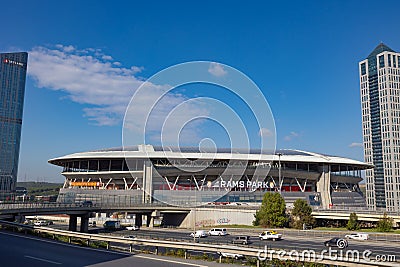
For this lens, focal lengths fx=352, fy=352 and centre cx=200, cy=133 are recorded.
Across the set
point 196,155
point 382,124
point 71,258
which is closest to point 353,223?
point 196,155

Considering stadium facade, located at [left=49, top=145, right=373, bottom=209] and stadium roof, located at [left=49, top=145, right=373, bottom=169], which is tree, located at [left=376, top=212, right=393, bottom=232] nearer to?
stadium facade, located at [left=49, top=145, right=373, bottom=209]

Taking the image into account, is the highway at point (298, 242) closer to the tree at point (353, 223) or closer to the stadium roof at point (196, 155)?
the tree at point (353, 223)

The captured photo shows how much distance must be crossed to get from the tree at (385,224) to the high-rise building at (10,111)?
145992mm

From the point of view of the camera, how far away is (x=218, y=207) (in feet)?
214

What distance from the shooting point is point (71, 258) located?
53.0 feet

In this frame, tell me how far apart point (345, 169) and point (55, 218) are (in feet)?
274

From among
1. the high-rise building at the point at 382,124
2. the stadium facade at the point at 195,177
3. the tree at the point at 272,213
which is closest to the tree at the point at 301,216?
the tree at the point at 272,213

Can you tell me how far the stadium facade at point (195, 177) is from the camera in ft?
266

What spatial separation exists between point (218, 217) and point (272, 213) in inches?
519

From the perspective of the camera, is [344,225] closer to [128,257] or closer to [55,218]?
[128,257]

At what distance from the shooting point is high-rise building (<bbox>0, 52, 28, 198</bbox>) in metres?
157

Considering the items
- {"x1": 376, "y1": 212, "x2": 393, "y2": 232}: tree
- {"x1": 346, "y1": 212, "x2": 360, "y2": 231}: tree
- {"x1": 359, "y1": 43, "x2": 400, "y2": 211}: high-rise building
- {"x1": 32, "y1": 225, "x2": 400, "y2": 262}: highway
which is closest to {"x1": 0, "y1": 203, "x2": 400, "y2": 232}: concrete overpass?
{"x1": 346, "y1": 212, "x2": 360, "y2": 231}: tree

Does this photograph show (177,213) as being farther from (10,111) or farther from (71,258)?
(10,111)

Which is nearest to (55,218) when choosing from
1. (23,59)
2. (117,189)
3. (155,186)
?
(117,189)
